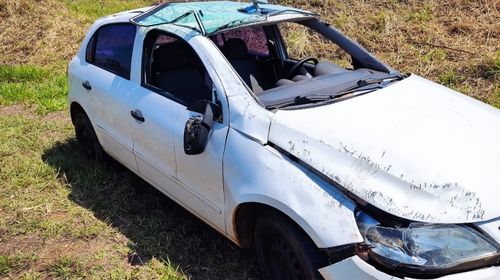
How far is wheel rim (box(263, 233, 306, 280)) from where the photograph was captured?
2.72 meters

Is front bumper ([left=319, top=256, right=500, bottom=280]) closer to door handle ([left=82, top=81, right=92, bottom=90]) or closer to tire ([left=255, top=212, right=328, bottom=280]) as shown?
tire ([left=255, top=212, right=328, bottom=280])

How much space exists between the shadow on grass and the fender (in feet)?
1.71

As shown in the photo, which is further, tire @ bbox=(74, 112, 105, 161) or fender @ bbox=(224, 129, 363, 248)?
tire @ bbox=(74, 112, 105, 161)

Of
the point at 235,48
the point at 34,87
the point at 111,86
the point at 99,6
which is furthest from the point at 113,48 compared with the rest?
the point at 99,6

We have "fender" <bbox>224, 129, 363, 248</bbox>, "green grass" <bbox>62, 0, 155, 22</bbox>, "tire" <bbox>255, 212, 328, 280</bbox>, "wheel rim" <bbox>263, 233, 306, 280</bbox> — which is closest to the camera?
"fender" <bbox>224, 129, 363, 248</bbox>

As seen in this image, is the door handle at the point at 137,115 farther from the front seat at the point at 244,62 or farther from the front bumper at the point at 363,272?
the front bumper at the point at 363,272

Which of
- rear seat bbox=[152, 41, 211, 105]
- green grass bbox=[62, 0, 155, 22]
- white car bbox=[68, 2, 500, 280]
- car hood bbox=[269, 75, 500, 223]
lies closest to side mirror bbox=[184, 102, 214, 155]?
white car bbox=[68, 2, 500, 280]

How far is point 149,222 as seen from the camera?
13.0ft

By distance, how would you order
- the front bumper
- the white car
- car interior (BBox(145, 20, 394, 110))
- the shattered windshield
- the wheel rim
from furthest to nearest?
1. the shattered windshield
2. car interior (BBox(145, 20, 394, 110))
3. the wheel rim
4. the white car
5. the front bumper

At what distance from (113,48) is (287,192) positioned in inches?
90.1

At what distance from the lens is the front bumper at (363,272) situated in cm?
217

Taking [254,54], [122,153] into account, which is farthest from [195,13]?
[122,153]

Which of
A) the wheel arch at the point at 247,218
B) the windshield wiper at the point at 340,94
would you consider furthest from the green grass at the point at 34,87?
the windshield wiper at the point at 340,94

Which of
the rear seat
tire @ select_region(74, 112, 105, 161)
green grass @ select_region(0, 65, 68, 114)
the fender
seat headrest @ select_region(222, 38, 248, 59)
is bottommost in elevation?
green grass @ select_region(0, 65, 68, 114)
